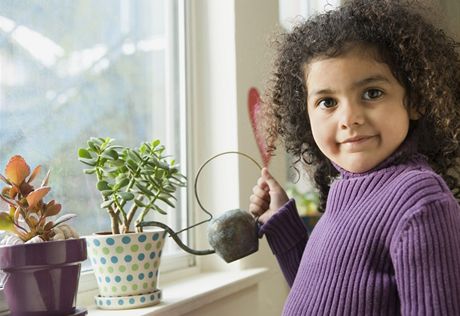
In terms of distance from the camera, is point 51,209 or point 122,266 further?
point 122,266

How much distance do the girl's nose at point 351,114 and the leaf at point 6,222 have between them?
543 mm

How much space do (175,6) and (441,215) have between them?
987 mm

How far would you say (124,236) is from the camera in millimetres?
1123

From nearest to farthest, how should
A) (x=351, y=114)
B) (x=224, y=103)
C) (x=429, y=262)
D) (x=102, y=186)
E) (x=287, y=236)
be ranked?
(x=429, y=262)
(x=351, y=114)
(x=102, y=186)
(x=287, y=236)
(x=224, y=103)

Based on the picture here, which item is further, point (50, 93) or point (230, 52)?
point (230, 52)

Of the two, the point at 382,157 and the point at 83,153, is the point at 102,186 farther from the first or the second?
the point at 382,157

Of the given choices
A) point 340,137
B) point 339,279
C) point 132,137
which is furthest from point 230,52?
point 339,279

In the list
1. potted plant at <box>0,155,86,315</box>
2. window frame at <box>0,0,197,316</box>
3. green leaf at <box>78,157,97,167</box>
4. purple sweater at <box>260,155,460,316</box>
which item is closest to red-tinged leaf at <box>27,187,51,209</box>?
potted plant at <box>0,155,86,315</box>

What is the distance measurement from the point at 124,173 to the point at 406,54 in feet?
1.77

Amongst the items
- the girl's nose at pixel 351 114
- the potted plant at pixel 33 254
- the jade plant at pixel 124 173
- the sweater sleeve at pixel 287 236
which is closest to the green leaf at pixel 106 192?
the jade plant at pixel 124 173

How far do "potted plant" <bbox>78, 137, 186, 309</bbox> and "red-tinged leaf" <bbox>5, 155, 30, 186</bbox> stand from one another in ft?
0.56

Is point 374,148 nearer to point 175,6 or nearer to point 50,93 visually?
point 50,93

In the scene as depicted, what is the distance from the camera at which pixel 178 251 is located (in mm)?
1570

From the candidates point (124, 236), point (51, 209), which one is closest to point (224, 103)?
point (124, 236)
